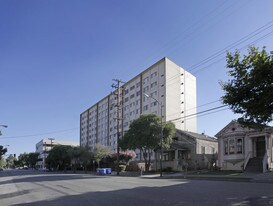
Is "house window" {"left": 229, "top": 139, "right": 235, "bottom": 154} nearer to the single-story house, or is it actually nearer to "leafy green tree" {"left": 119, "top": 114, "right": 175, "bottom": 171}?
"leafy green tree" {"left": 119, "top": 114, "right": 175, "bottom": 171}

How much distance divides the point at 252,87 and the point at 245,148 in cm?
2547

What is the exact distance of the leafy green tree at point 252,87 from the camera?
1752 centimetres

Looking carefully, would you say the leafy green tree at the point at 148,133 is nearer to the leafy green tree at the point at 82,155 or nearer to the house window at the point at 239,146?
the house window at the point at 239,146

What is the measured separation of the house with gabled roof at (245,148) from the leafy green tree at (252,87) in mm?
18859

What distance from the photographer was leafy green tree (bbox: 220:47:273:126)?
57.5 feet

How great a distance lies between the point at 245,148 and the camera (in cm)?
4197

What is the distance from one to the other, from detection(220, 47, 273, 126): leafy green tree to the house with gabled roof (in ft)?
61.9

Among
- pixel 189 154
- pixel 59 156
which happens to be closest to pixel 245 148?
pixel 189 154

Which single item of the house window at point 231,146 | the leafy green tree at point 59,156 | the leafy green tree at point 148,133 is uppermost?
the leafy green tree at point 148,133

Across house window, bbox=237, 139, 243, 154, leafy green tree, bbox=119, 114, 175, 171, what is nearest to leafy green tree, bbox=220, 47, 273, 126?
house window, bbox=237, 139, 243, 154

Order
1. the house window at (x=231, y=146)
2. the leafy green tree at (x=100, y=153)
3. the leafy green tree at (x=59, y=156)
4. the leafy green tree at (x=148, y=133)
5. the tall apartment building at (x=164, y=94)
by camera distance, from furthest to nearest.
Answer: the leafy green tree at (x=59, y=156), the tall apartment building at (x=164, y=94), the leafy green tree at (x=100, y=153), the leafy green tree at (x=148, y=133), the house window at (x=231, y=146)

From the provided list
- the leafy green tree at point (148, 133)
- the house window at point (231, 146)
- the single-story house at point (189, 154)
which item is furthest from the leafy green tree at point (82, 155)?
the house window at point (231, 146)

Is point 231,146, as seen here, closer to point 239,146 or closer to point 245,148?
point 239,146

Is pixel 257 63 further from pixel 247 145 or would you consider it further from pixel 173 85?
pixel 173 85
